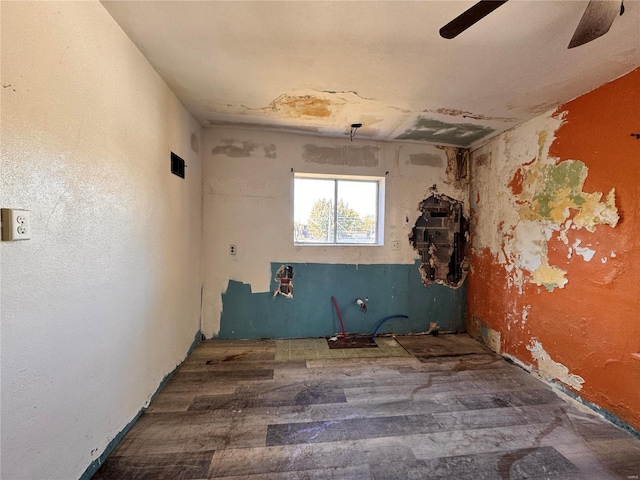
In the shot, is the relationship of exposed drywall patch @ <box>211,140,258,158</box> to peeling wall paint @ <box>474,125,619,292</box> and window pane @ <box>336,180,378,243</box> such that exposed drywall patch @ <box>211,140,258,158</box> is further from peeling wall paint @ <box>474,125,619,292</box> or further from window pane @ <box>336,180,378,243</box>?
peeling wall paint @ <box>474,125,619,292</box>

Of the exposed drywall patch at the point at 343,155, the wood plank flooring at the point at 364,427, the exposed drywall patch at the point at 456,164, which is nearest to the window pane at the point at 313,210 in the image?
the exposed drywall patch at the point at 343,155

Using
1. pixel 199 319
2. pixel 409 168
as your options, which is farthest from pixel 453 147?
pixel 199 319

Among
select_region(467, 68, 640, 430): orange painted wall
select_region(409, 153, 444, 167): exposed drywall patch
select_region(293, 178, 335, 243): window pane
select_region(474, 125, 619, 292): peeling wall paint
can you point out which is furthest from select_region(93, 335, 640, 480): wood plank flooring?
select_region(409, 153, 444, 167): exposed drywall patch

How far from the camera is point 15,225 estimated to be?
909 mm

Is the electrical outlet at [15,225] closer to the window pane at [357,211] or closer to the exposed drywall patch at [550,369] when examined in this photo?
the window pane at [357,211]

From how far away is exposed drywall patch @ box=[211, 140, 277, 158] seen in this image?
2.94 metres

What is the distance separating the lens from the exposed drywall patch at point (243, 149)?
294cm

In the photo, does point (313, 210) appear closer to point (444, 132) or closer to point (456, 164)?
point (444, 132)

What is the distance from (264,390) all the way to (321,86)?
243 cm

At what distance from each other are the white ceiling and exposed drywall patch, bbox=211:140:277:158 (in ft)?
1.50

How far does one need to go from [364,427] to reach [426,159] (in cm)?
294

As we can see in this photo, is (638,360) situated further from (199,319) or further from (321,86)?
(199,319)

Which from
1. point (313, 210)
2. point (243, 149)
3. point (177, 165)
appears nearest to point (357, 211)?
point (313, 210)

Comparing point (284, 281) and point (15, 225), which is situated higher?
point (15, 225)
